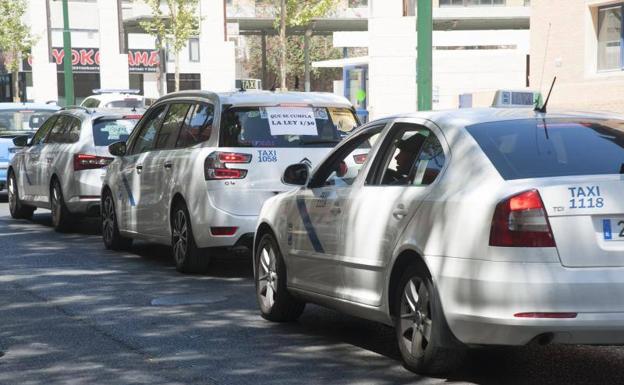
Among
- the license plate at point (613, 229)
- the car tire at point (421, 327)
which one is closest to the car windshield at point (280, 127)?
the car tire at point (421, 327)

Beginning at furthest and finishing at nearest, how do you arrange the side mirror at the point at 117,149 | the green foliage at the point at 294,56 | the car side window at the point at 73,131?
the green foliage at the point at 294,56, the car side window at the point at 73,131, the side mirror at the point at 117,149

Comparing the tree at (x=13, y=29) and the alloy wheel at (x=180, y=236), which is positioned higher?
the tree at (x=13, y=29)

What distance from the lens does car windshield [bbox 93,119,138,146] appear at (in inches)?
627

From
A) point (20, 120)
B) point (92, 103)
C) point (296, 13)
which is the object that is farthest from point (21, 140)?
point (296, 13)

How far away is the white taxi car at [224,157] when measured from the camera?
1109 cm

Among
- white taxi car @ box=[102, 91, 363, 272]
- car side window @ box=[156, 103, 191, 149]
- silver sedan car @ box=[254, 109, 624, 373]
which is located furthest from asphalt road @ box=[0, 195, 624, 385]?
car side window @ box=[156, 103, 191, 149]

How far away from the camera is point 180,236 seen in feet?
38.6

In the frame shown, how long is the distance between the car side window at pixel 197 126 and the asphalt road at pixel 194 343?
1.33 metres

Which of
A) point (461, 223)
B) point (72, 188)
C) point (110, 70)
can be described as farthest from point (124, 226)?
point (110, 70)

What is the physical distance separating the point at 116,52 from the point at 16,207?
35.3m

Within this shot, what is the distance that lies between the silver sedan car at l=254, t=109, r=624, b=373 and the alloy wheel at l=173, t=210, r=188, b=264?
3480mm

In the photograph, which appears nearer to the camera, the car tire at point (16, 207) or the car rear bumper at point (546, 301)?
the car rear bumper at point (546, 301)

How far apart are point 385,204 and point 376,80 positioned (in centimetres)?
2737

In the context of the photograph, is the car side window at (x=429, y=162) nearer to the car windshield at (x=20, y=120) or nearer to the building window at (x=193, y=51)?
the car windshield at (x=20, y=120)
